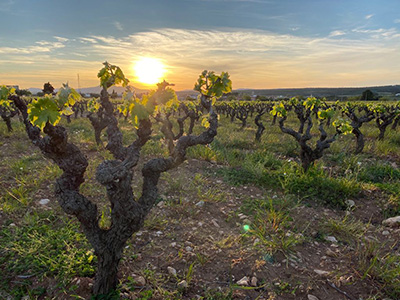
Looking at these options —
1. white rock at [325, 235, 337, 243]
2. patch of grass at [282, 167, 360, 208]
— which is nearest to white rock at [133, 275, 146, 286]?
white rock at [325, 235, 337, 243]

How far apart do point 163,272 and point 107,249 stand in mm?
1063

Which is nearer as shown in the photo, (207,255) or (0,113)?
(207,255)

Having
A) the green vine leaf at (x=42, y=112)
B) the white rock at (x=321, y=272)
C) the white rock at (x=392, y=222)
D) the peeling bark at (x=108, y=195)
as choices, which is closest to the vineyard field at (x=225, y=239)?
the white rock at (x=321, y=272)

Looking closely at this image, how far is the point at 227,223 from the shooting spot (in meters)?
5.07

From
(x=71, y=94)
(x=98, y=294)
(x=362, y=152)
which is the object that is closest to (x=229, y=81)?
(x=71, y=94)

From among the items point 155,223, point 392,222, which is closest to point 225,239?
point 155,223

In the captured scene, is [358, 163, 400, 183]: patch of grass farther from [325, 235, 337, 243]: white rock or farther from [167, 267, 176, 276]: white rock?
[167, 267, 176, 276]: white rock

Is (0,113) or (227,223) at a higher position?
(0,113)

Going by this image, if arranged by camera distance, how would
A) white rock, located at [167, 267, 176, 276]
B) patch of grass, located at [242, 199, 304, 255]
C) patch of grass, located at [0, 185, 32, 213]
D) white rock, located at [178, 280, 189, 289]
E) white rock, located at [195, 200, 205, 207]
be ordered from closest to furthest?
white rock, located at [178, 280, 189, 289] < white rock, located at [167, 267, 176, 276] < patch of grass, located at [242, 199, 304, 255] < patch of grass, located at [0, 185, 32, 213] < white rock, located at [195, 200, 205, 207]

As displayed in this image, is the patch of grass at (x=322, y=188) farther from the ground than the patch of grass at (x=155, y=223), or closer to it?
farther from the ground

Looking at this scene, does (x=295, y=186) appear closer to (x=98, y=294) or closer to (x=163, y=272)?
(x=163, y=272)

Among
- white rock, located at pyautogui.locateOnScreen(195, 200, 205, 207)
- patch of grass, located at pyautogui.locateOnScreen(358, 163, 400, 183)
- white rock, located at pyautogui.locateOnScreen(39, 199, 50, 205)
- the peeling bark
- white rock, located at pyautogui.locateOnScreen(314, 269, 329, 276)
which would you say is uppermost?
the peeling bark

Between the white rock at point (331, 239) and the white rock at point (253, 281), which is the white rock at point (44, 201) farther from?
the white rock at point (331, 239)

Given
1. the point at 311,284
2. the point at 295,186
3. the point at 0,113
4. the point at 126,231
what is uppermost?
the point at 0,113
